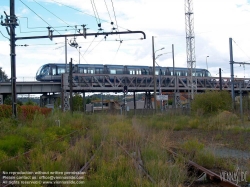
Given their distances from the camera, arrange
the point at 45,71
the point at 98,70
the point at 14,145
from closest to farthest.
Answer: the point at 14,145, the point at 45,71, the point at 98,70

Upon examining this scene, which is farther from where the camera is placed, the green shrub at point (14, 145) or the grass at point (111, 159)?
the green shrub at point (14, 145)

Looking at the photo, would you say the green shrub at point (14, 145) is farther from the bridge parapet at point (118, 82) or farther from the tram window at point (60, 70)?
the tram window at point (60, 70)

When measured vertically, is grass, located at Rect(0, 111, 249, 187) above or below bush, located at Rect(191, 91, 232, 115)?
below

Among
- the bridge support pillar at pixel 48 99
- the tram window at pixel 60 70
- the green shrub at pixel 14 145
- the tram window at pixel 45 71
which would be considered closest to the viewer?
the green shrub at pixel 14 145

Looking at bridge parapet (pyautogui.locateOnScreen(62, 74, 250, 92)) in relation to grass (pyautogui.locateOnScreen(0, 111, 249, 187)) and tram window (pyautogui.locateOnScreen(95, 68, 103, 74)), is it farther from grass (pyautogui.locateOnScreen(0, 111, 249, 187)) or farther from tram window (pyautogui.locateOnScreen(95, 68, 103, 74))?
grass (pyautogui.locateOnScreen(0, 111, 249, 187))

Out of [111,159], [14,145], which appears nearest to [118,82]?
[14,145]

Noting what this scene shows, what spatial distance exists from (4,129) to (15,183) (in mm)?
10537

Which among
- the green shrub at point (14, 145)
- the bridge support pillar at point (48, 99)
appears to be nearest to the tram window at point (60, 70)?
the bridge support pillar at point (48, 99)

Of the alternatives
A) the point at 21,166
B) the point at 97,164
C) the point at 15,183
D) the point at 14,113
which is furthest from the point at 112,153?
the point at 14,113

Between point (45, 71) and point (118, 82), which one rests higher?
point (45, 71)

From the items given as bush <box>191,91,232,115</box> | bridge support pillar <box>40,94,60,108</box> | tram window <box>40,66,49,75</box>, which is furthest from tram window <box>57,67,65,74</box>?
bush <box>191,91,232,115</box>

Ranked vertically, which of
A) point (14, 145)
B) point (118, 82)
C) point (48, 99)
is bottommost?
point (14, 145)

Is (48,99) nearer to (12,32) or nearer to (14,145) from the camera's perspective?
(12,32)

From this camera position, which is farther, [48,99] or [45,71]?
[48,99]
